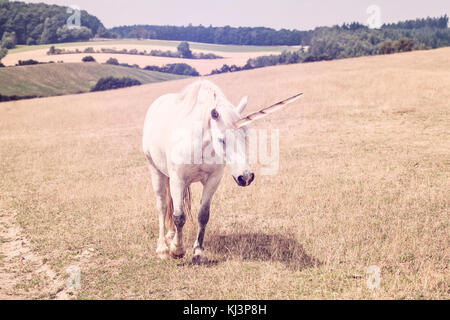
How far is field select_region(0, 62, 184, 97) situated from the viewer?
60.6 metres

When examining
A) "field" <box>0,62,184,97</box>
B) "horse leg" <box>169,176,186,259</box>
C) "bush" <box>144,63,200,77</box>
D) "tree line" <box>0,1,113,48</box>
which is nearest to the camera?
"horse leg" <box>169,176,186,259</box>

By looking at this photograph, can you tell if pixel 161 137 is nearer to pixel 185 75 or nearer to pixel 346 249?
pixel 346 249

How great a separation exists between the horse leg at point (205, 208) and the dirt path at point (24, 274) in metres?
2.09

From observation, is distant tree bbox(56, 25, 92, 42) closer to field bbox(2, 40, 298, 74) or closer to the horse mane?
field bbox(2, 40, 298, 74)

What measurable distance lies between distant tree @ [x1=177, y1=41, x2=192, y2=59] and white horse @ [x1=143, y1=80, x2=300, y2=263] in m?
71.3

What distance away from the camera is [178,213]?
631cm

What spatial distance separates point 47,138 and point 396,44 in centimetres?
5847

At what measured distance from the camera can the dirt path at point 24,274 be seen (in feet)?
19.6

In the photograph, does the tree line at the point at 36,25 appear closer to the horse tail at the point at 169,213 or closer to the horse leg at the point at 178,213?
the horse tail at the point at 169,213

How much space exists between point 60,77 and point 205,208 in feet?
239

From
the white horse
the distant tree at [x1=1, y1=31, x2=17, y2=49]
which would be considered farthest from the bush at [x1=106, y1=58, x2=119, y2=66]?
the white horse

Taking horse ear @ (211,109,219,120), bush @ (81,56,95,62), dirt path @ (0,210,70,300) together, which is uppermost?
bush @ (81,56,95,62)

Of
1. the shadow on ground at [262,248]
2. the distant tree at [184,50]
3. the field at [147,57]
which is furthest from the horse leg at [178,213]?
the distant tree at [184,50]
